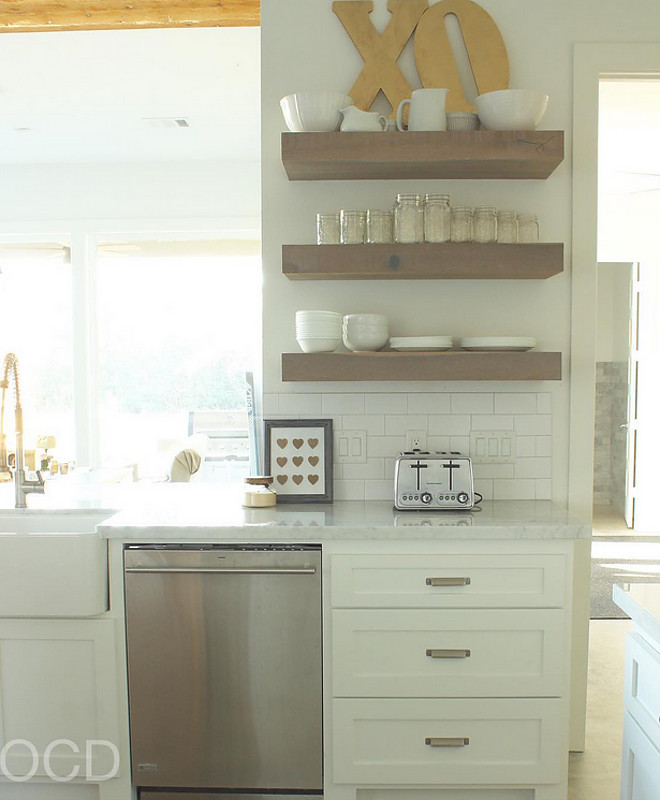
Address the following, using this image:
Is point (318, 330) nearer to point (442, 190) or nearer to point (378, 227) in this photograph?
point (378, 227)

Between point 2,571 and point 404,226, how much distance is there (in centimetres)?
171

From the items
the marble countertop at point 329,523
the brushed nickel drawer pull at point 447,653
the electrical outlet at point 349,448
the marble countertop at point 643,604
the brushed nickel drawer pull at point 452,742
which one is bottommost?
the brushed nickel drawer pull at point 452,742

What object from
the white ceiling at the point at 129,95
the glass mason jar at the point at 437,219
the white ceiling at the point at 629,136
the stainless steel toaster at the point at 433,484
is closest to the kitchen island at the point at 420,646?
the stainless steel toaster at the point at 433,484

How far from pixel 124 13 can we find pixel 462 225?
6.12ft

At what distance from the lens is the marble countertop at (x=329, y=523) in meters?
2.27

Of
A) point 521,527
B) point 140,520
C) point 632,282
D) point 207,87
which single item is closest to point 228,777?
point 140,520

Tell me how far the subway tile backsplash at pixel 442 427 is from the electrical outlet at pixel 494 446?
0.05 ft

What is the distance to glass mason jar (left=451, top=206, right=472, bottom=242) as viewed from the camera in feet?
8.36

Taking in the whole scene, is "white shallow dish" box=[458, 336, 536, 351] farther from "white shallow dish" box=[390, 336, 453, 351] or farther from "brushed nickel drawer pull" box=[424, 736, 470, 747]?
"brushed nickel drawer pull" box=[424, 736, 470, 747]

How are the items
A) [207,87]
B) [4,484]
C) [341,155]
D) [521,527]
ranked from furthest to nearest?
[207,87] → [4,484] → [341,155] → [521,527]

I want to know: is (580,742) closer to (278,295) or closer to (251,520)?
(251,520)

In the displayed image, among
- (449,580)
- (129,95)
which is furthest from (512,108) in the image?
(129,95)

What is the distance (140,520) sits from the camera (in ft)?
7.72

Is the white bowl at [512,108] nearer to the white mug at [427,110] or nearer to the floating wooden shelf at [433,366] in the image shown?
the white mug at [427,110]
